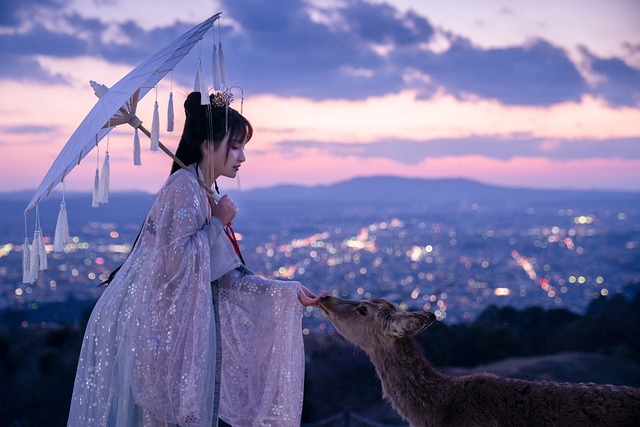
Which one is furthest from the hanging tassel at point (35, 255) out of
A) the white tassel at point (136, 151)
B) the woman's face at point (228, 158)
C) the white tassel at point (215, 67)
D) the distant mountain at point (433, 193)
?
the distant mountain at point (433, 193)

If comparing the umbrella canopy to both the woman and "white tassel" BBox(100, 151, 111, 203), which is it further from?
the woman

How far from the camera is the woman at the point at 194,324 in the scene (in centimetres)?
423

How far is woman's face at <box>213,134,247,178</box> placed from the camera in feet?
15.1

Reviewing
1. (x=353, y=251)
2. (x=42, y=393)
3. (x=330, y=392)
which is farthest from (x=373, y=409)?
(x=353, y=251)

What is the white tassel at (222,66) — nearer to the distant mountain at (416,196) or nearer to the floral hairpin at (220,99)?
the floral hairpin at (220,99)

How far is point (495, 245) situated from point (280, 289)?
115 ft

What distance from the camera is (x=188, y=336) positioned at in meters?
4.23

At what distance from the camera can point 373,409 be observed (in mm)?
15695

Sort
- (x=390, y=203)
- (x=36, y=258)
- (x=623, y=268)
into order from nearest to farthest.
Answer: (x=36, y=258)
(x=623, y=268)
(x=390, y=203)

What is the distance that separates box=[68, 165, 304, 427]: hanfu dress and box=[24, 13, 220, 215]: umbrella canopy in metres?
0.56

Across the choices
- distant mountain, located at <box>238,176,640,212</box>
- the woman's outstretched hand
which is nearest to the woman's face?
the woman's outstretched hand

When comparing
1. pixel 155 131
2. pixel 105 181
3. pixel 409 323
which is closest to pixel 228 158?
pixel 155 131

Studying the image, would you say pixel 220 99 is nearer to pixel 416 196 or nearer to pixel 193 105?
pixel 193 105

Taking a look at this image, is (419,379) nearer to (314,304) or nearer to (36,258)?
(314,304)
